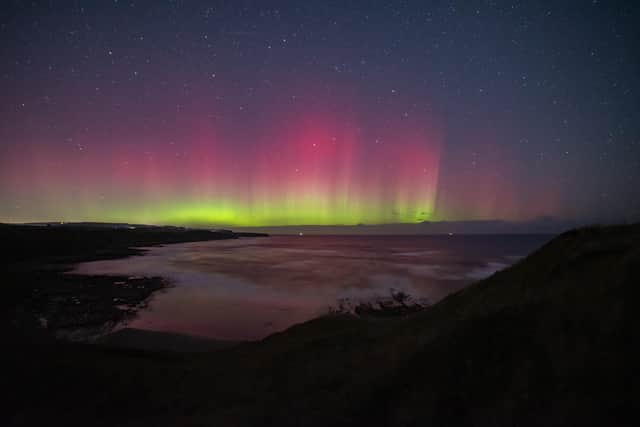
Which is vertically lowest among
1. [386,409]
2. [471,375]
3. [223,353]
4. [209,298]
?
[209,298]

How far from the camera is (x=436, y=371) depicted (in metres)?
5.73

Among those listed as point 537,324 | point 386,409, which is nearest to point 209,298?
point 386,409

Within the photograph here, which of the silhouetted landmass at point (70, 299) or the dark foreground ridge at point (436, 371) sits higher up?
the dark foreground ridge at point (436, 371)

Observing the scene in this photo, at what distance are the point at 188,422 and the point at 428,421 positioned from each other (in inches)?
188

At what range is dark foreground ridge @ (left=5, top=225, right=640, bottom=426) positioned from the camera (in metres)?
4.49

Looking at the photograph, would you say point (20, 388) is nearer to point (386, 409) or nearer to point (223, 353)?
point (223, 353)

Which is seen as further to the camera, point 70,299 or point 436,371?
point 70,299

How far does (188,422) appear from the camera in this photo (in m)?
6.03

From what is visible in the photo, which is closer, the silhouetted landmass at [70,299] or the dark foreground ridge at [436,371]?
the dark foreground ridge at [436,371]

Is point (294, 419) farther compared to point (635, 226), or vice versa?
point (635, 226)

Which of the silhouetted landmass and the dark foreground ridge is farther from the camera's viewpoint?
the silhouetted landmass

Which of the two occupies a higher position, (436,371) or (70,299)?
(436,371)

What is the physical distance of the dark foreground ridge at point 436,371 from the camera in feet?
14.7

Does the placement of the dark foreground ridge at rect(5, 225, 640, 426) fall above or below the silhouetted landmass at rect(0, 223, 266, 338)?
above
